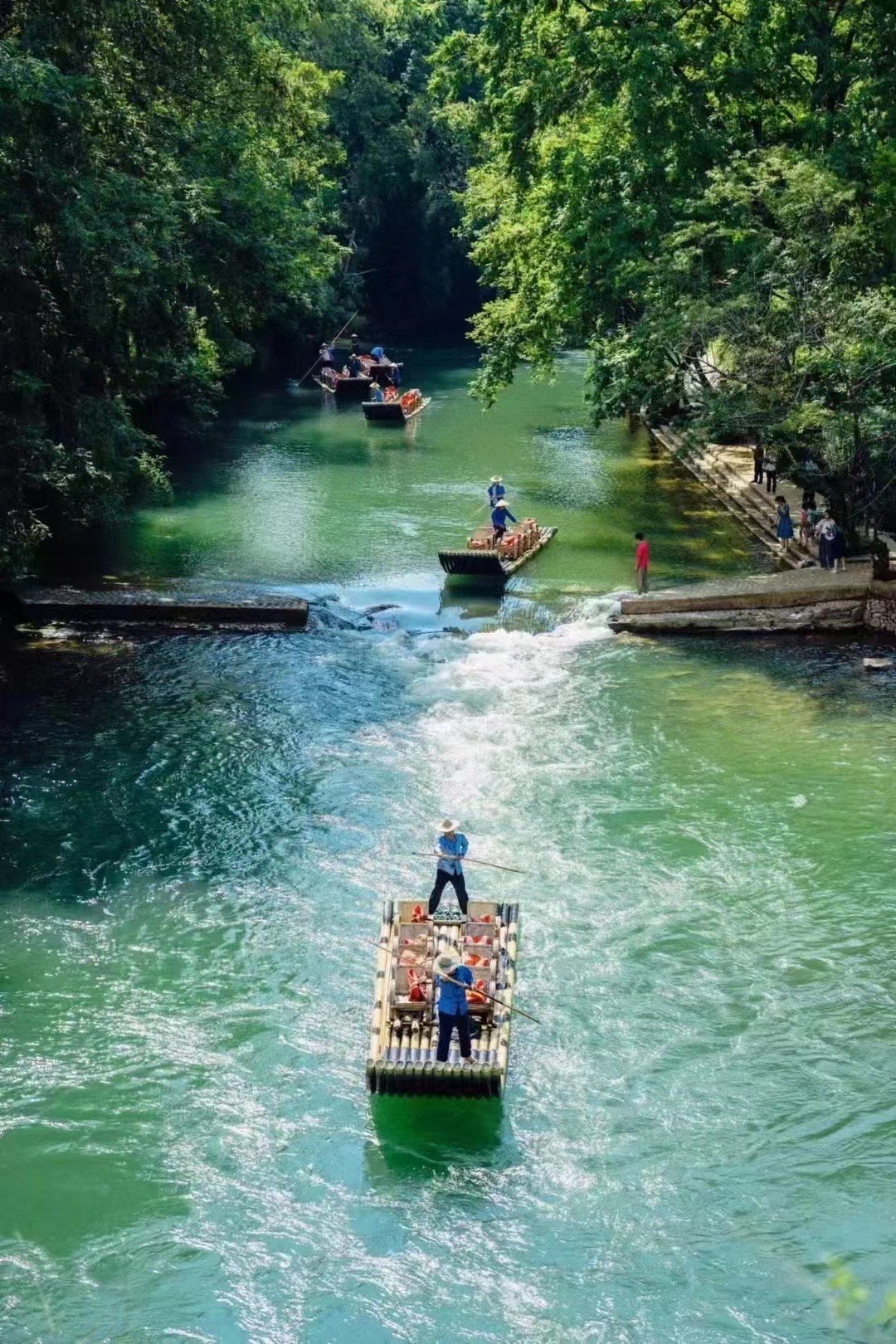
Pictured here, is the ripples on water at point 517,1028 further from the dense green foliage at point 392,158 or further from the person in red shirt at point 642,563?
the dense green foliage at point 392,158

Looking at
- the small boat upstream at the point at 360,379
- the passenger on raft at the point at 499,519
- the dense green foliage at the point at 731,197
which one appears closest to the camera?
the dense green foliage at the point at 731,197

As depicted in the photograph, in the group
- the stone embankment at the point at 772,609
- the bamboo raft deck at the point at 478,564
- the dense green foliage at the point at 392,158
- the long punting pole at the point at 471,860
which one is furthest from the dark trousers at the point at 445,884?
the dense green foliage at the point at 392,158

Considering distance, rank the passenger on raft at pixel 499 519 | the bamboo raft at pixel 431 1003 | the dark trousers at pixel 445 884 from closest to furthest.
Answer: the bamboo raft at pixel 431 1003, the dark trousers at pixel 445 884, the passenger on raft at pixel 499 519

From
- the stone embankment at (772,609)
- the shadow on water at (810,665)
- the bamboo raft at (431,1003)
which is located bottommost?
the bamboo raft at (431,1003)

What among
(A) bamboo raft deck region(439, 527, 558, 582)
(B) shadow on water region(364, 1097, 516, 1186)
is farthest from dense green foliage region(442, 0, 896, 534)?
(B) shadow on water region(364, 1097, 516, 1186)

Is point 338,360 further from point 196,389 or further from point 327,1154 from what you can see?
point 327,1154

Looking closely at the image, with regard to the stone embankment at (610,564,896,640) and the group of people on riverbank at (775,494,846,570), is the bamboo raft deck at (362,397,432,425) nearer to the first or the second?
the group of people on riverbank at (775,494,846,570)

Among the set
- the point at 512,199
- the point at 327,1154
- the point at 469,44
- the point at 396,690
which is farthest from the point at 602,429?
the point at 327,1154

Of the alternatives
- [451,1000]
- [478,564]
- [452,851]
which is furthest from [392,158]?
[451,1000]
